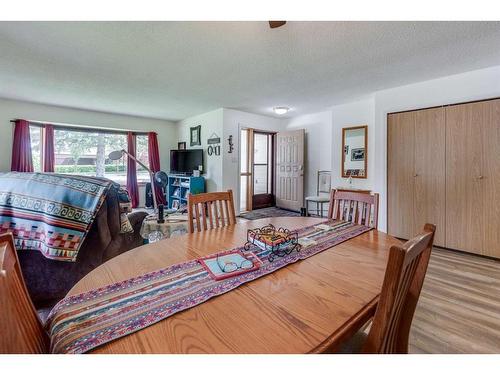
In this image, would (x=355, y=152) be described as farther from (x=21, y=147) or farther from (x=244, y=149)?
(x=21, y=147)

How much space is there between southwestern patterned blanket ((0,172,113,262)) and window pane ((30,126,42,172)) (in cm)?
394

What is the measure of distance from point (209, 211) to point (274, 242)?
688mm

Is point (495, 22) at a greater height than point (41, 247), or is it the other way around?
point (495, 22)

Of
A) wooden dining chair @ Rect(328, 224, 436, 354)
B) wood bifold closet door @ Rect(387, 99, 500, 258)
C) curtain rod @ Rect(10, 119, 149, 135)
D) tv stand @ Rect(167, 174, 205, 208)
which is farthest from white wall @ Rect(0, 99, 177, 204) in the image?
wooden dining chair @ Rect(328, 224, 436, 354)

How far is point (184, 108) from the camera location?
503 centimetres

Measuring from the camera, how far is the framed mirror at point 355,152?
13.8 ft

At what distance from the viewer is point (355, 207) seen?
1875mm

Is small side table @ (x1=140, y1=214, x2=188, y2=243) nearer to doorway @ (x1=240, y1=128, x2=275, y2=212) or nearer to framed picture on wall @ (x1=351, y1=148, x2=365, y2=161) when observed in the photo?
framed picture on wall @ (x1=351, y1=148, x2=365, y2=161)

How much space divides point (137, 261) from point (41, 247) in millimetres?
1079

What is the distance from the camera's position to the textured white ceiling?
6.88 ft

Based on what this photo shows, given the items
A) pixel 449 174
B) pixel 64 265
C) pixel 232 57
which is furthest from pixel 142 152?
pixel 449 174

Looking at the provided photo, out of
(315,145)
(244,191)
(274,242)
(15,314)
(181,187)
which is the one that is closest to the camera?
(15,314)
